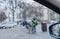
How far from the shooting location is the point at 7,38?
1184 centimetres

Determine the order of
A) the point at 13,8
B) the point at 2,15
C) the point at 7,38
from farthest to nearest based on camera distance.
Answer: the point at 13,8, the point at 2,15, the point at 7,38

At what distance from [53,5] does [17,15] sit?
3190cm

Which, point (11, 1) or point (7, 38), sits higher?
point (11, 1)

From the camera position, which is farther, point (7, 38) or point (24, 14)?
point (24, 14)

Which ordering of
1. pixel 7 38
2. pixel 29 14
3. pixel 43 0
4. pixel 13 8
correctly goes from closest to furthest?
pixel 43 0, pixel 7 38, pixel 29 14, pixel 13 8

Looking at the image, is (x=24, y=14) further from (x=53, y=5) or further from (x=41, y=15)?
(x=53, y=5)

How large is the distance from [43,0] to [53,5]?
0.08 metres

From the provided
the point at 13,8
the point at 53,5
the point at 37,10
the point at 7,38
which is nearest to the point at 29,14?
the point at 37,10

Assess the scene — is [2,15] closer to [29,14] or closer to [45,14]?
[29,14]

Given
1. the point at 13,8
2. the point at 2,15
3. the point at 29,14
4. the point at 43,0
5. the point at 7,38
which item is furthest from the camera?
the point at 13,8

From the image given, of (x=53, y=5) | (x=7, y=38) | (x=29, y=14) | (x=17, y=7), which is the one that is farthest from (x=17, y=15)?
(x=53, y=5)

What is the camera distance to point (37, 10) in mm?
30562

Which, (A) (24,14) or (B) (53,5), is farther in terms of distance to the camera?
(A) (24,14)

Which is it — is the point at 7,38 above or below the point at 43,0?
below
